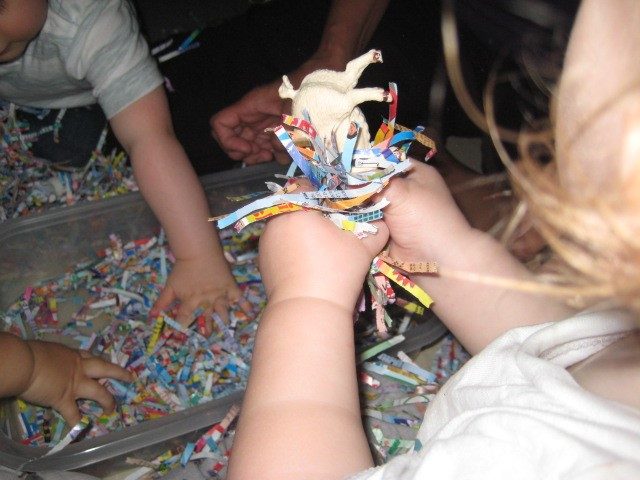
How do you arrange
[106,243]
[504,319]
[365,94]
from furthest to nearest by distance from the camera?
[106,243] → [504,319] → [365,94]

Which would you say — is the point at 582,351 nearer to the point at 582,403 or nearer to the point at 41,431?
the point at 582,403

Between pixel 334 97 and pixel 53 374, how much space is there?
605mm

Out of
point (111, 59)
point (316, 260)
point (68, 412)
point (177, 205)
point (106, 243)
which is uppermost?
point (111, 59)

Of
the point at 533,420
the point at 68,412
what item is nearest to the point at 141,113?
the point at 68,412

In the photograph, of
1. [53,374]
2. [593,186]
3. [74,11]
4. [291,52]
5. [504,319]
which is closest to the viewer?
[593,186]

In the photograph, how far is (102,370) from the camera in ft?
2.83

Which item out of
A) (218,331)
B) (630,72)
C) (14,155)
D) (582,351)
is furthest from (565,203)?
(14,155)

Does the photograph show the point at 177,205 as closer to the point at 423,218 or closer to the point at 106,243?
the point at 106,243

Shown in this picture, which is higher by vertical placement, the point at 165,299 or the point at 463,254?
the point at 463,254

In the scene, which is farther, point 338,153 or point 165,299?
point 165,299

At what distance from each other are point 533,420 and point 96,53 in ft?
2.94

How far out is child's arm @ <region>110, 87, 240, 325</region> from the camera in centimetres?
94

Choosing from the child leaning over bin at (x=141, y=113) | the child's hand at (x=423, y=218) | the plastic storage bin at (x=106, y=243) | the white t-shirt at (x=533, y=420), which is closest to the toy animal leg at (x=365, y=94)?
the child's hand at (x=423, y=218)

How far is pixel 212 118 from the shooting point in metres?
1.04
